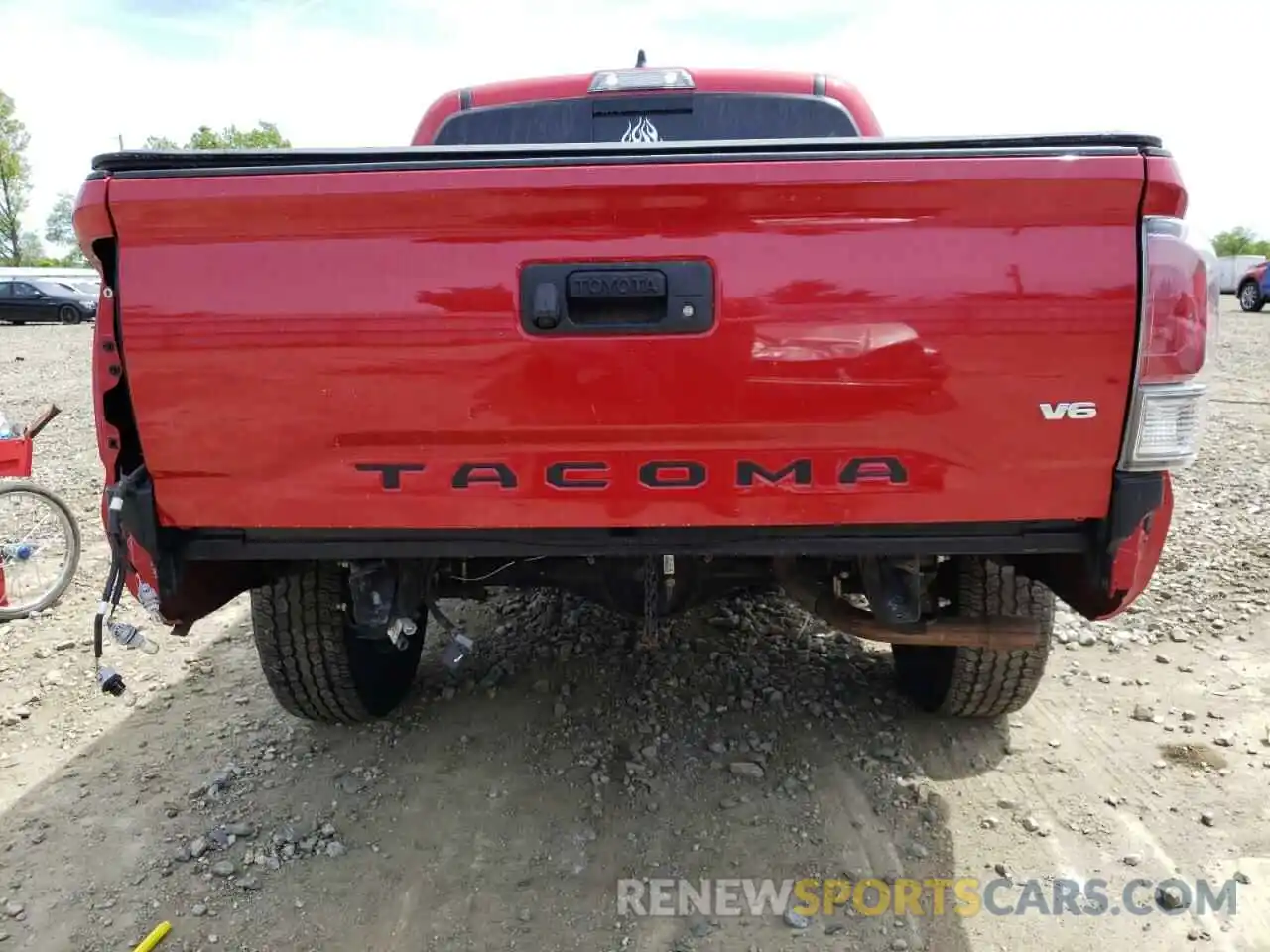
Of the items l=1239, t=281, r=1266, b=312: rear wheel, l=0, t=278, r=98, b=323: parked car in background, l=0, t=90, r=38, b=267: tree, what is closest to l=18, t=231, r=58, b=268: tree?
l=0, t=90, r=38, b=267: tree

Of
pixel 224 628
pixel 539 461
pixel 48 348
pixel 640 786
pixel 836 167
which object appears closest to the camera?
pixel 836 167

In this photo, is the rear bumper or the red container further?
the red container

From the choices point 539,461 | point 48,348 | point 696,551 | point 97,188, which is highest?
point 97,188

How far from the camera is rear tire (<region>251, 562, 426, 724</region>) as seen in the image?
293 centimetres

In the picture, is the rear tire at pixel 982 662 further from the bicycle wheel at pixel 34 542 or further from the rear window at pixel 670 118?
the bicycle wheel at pixel 34 542

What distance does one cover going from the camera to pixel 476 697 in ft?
11.9

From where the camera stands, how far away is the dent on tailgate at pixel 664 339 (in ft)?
6.28

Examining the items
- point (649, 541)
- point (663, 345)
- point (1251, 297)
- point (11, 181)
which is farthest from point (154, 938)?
point (11, 181)

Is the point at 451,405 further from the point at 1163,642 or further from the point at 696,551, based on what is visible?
the point at 1163,642

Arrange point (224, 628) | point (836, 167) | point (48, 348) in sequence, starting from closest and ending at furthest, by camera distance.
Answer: point (836, 167) → point (224, 628) → point (48, 348)

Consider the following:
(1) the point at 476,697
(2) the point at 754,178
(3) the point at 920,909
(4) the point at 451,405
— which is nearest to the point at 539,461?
(4) the point at 451,405

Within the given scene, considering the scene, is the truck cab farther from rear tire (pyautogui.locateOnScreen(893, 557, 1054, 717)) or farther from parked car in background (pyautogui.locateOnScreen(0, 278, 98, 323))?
parked car in background (pyautogui.locateOnScreen(0, 278, 98, 323))

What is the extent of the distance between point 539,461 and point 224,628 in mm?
3028

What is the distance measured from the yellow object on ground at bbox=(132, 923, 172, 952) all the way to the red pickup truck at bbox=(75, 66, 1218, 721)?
1067 mm
